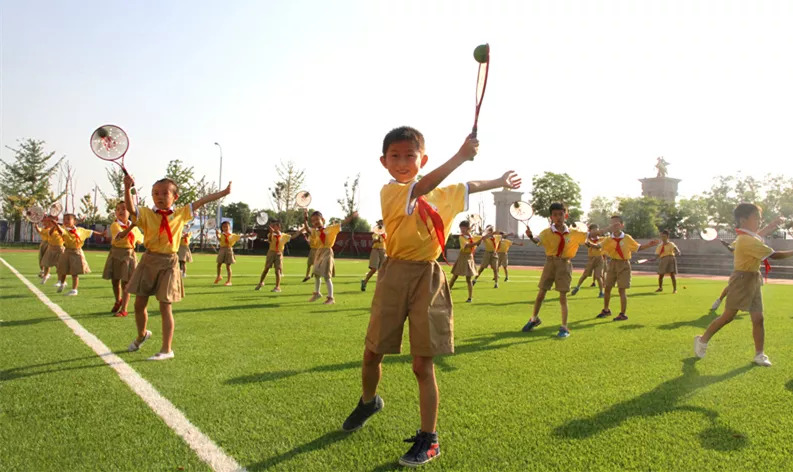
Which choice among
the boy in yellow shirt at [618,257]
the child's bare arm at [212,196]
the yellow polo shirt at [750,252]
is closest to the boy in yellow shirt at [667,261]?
the boy in yellow shirt at [618,257]

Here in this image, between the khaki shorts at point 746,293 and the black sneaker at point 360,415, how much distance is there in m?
4.55

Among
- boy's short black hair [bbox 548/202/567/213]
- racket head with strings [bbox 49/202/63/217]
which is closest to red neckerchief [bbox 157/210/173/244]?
boy's short black hair [bbox 548/202/567/213]

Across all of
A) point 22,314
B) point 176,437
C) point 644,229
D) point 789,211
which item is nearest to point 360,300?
point 22,314

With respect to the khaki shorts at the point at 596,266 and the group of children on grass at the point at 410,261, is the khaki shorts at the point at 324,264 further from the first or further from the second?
the khaki shorts at the point at 596,266

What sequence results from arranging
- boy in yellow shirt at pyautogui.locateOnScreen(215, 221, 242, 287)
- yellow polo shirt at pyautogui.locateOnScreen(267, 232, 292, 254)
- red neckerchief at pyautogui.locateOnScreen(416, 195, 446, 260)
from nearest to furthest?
1. red neckerchief at pyautogui.locateOnScreen(416, 195, 446, 260)
2. yellow polo shirt at pyautogui.locateOnScreen(267, 232, 292, 254)
3. boy in yellow shirt at pyautogui.locateOnScreen(215, 221, 242, 287)

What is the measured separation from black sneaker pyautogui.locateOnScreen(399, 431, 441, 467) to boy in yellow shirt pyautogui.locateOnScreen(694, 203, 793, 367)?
4391 mm

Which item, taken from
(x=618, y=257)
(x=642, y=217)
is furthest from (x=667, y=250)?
(x=642, y=217)

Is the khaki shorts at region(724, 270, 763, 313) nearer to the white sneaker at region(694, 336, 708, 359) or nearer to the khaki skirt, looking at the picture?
the white sneaker at region(694, 336, 708, 359)

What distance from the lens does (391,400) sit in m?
4.29

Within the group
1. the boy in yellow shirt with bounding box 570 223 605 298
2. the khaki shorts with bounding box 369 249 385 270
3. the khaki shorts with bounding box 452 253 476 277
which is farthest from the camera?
the khaki shorts with bounding box 369 249 385 270

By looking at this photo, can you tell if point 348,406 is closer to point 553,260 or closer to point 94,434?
point 94,434

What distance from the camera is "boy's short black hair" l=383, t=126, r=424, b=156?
3.38 m

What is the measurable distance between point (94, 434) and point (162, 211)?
291 cm

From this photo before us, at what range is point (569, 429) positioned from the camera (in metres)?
3.74
